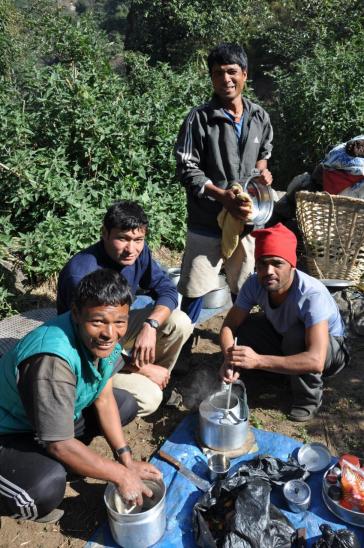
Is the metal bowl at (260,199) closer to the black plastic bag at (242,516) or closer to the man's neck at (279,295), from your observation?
the man's neck at (279,295)

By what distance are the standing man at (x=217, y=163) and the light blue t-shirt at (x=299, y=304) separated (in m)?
0.40

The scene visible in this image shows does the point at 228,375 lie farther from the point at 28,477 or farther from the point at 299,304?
the point at 28,477

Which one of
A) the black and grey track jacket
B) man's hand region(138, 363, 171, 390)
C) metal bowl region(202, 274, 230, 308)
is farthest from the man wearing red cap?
metal bowl region(202, 274, 230, 308)

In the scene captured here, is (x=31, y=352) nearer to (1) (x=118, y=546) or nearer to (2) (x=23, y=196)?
(1) (x=118, y=546)

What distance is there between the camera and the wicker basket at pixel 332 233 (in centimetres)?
420

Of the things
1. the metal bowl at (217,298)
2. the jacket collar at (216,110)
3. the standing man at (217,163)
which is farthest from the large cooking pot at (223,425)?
the jacket collar at (216,110)

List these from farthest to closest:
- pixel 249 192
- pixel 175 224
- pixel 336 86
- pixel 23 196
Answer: pixel 336 86
pixel 175 224
pixel 23 196
pixel 249 192

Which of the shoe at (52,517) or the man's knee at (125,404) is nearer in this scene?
the shoe at (52,517)

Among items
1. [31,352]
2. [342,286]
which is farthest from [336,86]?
Answer: [31,352]

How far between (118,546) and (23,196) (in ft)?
10.5

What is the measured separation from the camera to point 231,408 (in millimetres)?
2748

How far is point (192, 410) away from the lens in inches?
124

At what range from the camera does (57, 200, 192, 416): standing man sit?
2676 mm

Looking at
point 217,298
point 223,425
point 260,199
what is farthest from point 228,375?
point 217,298
